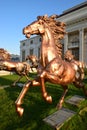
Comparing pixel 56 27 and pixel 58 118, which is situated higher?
pixel 56 27

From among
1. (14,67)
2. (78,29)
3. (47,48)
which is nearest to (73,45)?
(78,29)

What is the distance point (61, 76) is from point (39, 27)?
1255mm

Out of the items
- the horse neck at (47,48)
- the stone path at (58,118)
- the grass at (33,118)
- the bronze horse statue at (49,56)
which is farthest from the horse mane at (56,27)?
the grass at (33,118)

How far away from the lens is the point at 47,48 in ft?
14.9

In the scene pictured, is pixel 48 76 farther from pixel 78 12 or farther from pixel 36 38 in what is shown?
pixel 36 38

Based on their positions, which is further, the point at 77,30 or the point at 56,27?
the point at 77,30

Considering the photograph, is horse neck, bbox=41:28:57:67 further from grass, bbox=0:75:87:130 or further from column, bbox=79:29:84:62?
column, bbox=79:29:84:62

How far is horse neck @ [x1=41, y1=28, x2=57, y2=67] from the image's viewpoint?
4.45m

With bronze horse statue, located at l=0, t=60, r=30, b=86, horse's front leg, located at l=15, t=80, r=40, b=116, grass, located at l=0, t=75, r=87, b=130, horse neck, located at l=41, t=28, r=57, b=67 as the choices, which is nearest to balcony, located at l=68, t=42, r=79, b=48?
bronze horse statue, located at l=0, t=60, r=30, b=86

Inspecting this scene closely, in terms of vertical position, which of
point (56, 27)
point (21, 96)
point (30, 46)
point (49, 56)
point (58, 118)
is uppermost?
point (30, 46)

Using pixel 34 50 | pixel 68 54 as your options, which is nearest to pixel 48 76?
pixel 68 54

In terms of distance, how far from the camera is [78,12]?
36.4 m

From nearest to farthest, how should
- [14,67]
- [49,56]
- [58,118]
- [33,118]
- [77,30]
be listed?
[49,56], [58,118], [33,118], [14,67], [77,30]

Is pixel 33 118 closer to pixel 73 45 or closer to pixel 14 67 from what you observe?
pixel 14 67
